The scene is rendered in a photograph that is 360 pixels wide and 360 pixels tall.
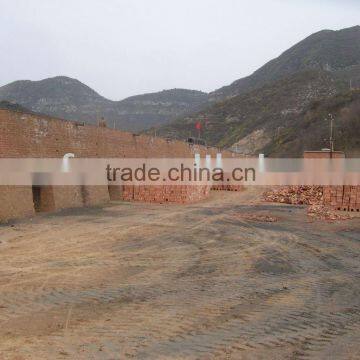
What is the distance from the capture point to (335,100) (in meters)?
75.0

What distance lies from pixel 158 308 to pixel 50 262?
11.5 feet

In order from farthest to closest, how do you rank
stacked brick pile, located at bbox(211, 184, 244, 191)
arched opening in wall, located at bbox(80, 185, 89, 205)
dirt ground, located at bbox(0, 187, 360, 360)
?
1. stacked brick pile, located at bbox(211, 184, 244, 191)
2. arched opening in wall, located at bbox(80, 185, 89, 205)
3. dirt ground, located at bbox(0, 187, 360, 360)

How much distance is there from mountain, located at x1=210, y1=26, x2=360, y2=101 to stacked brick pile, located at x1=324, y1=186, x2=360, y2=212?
108m

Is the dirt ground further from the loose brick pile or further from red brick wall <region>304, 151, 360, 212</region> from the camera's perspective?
the loose brick pile

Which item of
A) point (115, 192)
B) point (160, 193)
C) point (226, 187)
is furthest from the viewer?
point (226, 187)

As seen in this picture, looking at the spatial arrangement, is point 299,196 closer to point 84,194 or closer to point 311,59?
point 84,194

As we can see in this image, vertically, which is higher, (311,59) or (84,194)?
(311,59)

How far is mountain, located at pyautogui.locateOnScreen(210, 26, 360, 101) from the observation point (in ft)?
412

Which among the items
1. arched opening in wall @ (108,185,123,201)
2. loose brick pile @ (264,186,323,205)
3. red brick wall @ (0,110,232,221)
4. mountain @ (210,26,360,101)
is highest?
mountain @ (210,26,360,101)

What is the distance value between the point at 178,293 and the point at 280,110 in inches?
3551

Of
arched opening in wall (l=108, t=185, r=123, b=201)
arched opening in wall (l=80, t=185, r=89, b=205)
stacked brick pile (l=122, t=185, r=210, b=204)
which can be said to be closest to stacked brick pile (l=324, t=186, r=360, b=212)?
stacked brick pile (l=122, t=185, r=210, b=204)

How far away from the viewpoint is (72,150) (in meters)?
19.3

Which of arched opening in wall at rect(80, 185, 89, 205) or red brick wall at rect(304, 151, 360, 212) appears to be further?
arched opening in wall at rect(80, 185, 89, 205)

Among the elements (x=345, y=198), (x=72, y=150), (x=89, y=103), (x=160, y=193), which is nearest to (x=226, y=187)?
(x=160, y=193)
